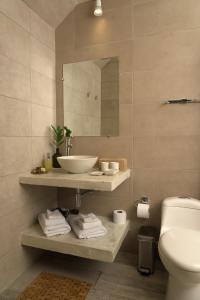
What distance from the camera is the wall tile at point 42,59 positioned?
1824 mm

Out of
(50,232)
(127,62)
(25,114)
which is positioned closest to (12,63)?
(25,114)

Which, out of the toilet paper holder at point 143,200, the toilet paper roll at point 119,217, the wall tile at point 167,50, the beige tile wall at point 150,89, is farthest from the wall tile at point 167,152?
the wall tile at point 167,50

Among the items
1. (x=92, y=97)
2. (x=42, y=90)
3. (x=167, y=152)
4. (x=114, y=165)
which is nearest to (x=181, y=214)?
(x=167, y=152)

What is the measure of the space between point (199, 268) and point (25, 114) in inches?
62.3

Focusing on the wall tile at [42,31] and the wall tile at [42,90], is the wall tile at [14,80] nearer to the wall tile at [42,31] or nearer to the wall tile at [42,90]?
the wall tile at [42,90]

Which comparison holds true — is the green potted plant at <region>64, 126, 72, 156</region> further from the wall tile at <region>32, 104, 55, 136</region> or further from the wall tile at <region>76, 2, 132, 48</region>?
the wall tile at <region>76, 2, 132, 48</region>

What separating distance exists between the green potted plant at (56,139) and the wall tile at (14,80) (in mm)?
441

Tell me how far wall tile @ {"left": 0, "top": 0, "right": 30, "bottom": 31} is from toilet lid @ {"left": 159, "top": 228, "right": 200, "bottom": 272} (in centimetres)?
193

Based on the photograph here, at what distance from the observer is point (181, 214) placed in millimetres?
1665

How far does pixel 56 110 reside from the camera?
215 centimetres

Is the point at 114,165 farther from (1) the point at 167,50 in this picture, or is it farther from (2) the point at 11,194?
(1) the point at 167,50

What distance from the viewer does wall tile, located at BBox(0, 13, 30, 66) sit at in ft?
4.92

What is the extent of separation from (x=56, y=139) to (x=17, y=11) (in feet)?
3.57

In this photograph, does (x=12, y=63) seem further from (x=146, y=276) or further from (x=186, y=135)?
(x=146, y=276)
